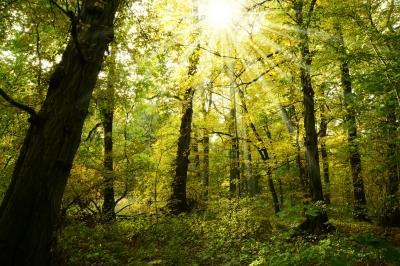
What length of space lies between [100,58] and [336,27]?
363 inches

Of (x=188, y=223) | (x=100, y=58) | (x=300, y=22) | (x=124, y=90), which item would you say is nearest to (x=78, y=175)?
(x=124, y=90)

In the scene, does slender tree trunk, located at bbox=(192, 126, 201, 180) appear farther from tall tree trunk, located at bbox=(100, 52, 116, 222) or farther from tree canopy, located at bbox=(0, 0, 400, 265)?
tall tree trunk, located at bbox=(100, 52, 116, 222)

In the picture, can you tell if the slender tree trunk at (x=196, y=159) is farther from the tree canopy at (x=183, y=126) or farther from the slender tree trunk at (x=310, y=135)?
the slender tree trunk at (x=310, y=135)

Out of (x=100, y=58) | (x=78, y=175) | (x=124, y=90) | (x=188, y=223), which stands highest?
(x=124, y=90)

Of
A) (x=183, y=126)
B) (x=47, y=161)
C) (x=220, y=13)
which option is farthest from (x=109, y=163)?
(x=47, y=161)

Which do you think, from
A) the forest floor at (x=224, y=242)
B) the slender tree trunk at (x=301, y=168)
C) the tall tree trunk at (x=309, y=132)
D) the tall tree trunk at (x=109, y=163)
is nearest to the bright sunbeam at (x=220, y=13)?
the tall tree trunk at (x=309, y=132)

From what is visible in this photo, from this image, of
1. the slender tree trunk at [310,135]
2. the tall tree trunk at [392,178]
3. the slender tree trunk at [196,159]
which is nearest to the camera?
the slender tree trunk at [310,135]

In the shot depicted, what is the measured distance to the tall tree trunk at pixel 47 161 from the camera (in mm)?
3152

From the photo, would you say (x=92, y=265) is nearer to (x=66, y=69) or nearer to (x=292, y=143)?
(x=66, y=69)

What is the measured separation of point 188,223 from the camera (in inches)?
455

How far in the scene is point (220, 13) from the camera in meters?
10.9

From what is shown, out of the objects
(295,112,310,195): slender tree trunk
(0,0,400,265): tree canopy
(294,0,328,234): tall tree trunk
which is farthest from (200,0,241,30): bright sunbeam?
(295,112,310,195): slender tree trunk

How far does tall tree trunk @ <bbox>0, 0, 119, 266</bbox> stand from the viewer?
3152 millimetres

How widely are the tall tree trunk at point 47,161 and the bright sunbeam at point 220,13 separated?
6.78m
